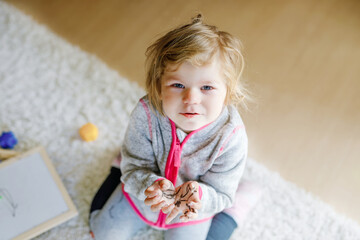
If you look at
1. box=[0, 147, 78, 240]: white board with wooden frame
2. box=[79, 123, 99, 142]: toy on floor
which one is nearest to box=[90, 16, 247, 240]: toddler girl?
box=[0, 147, 78, 240]: white board with wooden frame

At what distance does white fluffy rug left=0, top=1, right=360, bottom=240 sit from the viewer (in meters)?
1.03

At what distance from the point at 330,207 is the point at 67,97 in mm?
964

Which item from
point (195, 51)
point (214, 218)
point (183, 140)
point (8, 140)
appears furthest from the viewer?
Answer: point (8, 140)

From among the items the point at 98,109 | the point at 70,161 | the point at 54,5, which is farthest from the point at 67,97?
the point at 54,5

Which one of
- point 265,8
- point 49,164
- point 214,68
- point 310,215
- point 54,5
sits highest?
point 265,8

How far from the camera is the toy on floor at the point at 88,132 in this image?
112cm

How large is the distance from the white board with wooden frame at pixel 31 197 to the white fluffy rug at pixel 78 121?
4 cm

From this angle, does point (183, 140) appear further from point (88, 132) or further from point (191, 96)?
point (88, 132)

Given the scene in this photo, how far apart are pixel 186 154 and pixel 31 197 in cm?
51

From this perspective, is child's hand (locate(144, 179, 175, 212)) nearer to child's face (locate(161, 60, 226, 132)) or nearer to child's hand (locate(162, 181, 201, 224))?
child's hand (locate(162, 181, 201, 224))

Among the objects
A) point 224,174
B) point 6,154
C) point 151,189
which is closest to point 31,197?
point 6,154

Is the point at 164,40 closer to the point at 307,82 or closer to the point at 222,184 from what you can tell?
the point at 222,184

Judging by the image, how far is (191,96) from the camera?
0.68m

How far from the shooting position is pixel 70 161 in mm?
1113
